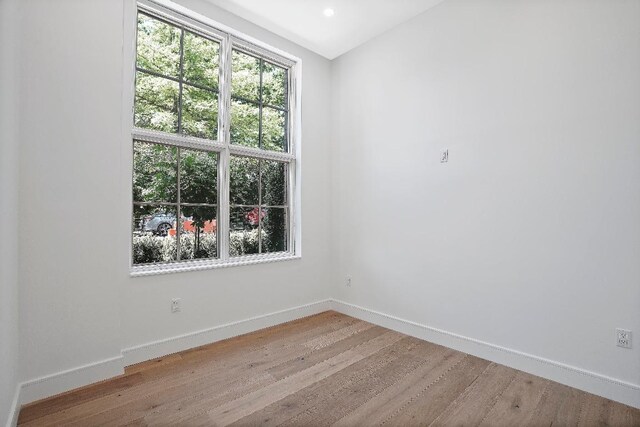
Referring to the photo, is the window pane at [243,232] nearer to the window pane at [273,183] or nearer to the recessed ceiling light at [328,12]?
the window pane at [273,183]

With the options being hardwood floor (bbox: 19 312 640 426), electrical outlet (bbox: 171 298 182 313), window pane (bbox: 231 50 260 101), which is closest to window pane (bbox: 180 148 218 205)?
window pane (bbox: 231 50 260 101)

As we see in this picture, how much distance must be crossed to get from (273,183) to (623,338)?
10.3 feet

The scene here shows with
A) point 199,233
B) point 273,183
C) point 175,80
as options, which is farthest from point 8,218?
point 273,183

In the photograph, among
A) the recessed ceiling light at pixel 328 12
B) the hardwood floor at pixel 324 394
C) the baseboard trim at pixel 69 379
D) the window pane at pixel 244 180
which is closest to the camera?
the hardwood floor at pixel 324 394

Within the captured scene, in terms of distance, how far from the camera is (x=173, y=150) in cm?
288

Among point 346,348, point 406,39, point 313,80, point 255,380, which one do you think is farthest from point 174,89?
point 346,348

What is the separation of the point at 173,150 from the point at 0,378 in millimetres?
1908

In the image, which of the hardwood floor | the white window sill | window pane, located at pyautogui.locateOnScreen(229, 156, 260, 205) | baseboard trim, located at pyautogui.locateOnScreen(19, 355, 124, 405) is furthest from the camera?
window pane, located at pyautogui.locateOnScreen(229, 156, 260, 205)

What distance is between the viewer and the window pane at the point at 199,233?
296 centimetres

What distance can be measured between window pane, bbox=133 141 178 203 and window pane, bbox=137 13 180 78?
68 centimetres

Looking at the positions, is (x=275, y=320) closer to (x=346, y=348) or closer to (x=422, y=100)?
(x=346, y=348)

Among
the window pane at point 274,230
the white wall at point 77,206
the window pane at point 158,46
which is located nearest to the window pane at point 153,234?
the white wall at point 77,206

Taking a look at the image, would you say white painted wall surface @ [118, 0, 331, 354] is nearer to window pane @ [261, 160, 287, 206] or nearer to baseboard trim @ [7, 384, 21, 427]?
window pane @ [261, 160, 287, 206]

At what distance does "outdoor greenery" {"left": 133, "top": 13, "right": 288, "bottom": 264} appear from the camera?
2.75m
